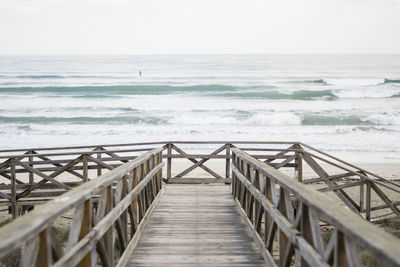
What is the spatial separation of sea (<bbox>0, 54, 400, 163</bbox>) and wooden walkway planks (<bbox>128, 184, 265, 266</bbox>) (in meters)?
16.0

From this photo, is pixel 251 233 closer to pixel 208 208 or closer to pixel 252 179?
pixel 252 179

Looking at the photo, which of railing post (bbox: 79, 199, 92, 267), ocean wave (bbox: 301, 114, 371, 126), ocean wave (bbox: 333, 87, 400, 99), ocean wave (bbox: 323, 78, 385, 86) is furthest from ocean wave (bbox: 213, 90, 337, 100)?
railing post (bbox: 79, 199, 92, 267)

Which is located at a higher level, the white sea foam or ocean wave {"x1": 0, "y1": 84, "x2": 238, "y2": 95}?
the white sea foam

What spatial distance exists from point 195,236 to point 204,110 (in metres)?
34.3

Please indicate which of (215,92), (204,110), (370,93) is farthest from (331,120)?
(215,92)

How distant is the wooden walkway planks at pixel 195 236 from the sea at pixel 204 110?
16019mm

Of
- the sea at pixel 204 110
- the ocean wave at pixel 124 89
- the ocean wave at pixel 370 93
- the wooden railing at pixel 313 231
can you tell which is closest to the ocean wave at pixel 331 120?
the sea at pixel 204 110

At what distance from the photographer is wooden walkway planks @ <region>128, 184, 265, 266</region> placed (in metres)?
5.23

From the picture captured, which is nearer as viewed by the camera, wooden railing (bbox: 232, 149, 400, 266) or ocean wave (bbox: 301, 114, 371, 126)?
wooden railing (bbox: 232, 149, 400, 266)

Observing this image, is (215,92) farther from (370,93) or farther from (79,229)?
(79,229)

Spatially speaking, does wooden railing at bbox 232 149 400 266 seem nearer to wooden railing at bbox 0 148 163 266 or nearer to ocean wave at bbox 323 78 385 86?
wooden railing at bbox 0 148 163 266

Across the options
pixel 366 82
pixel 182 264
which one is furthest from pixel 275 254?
pixel 366 82

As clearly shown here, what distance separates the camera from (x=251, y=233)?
6285 millimetres

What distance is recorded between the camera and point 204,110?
40406 mm
